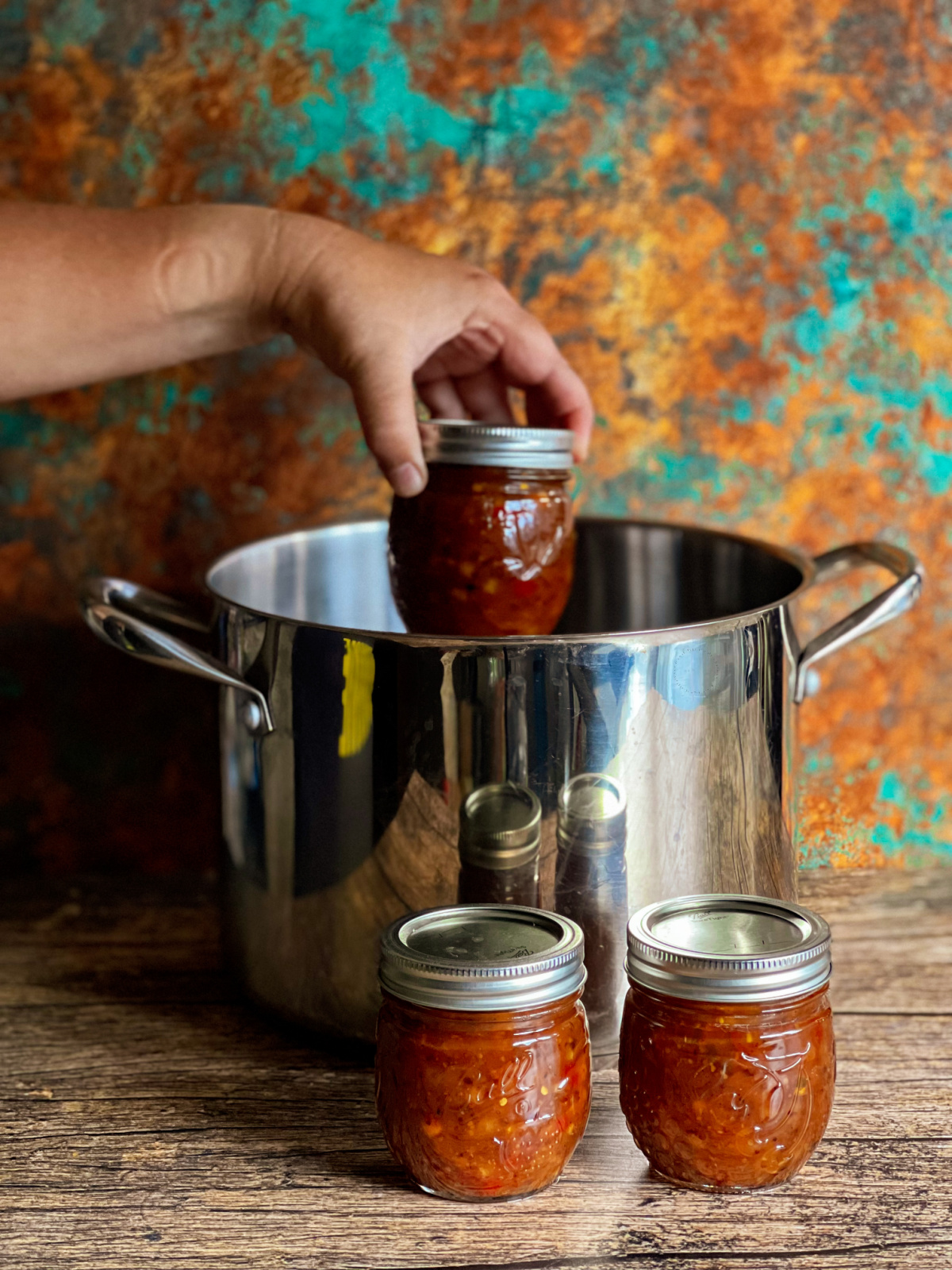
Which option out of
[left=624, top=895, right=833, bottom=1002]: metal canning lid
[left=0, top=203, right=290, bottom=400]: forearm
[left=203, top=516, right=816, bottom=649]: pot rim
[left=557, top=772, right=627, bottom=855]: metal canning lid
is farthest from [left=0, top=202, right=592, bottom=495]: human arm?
[left=624, top=895, right=833, bottom=1002]: metal canning lid

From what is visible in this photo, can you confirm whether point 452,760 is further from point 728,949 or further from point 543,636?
point 728,949

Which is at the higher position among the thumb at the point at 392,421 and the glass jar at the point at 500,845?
the thumb at the point at 392,421

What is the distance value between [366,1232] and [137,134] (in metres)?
0.93

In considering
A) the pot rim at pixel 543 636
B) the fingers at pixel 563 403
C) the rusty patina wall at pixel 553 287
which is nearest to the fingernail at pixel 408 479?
the pot rim at pixel 543 636

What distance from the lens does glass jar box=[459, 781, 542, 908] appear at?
2.57ft

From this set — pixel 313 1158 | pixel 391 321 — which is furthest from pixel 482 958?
pixel 391 321

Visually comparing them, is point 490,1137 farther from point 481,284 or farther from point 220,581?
point 481,284

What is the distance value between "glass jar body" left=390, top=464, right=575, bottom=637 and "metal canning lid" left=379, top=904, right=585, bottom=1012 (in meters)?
0.23

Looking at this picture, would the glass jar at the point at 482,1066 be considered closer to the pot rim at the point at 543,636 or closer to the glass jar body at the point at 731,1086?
the glass jar body at the point at 731,1086

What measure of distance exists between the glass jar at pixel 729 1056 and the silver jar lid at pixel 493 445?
343 mm

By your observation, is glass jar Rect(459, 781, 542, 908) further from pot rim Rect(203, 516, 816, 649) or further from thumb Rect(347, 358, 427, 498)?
thumb Rect(347, 358, 427, 498)

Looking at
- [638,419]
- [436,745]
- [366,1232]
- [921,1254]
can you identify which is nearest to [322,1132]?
[366,1232]

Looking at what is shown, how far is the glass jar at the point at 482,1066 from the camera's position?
66cm

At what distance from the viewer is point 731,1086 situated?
0.66m
